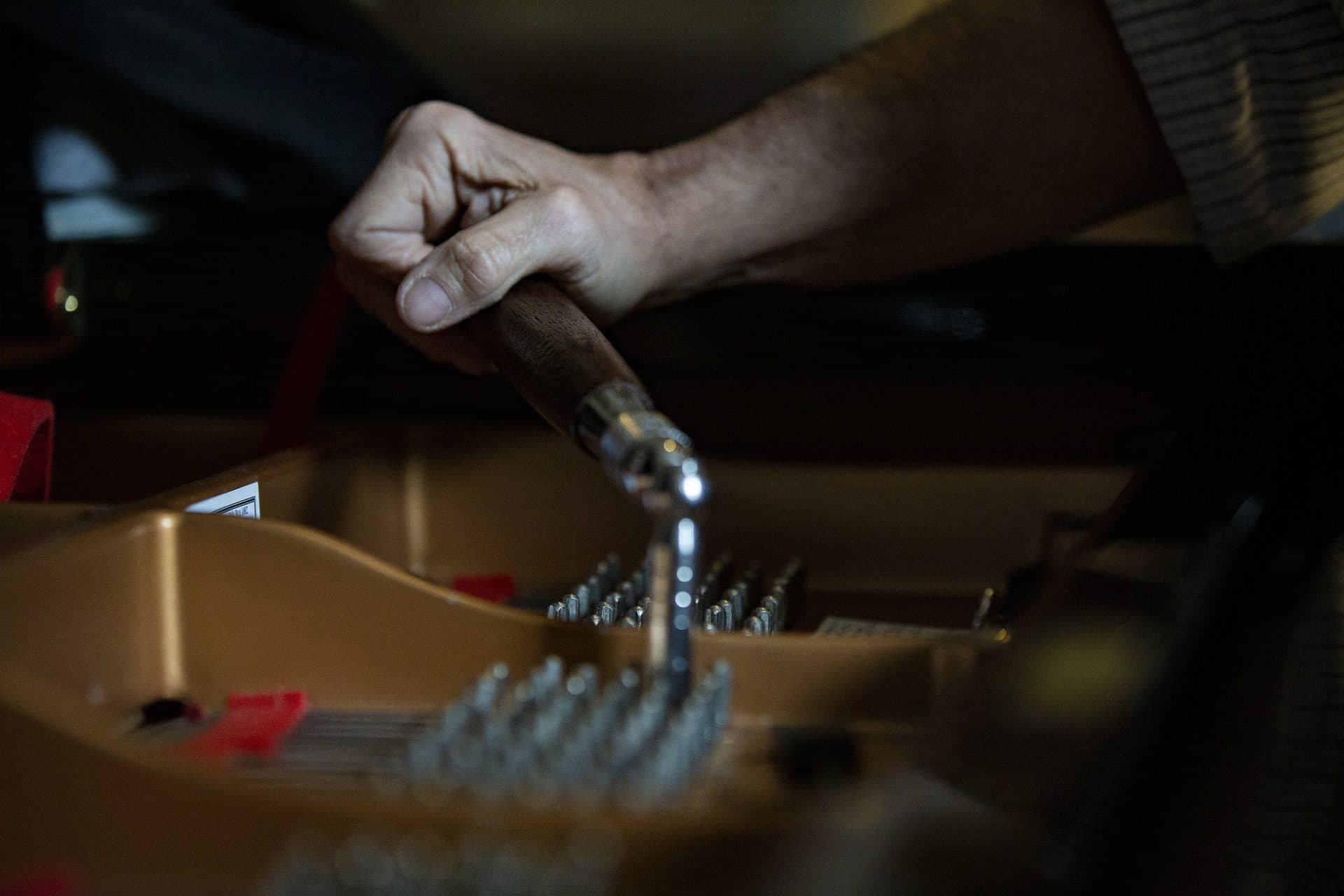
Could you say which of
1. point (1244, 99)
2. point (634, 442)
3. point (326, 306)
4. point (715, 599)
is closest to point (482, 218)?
point (326, 306)

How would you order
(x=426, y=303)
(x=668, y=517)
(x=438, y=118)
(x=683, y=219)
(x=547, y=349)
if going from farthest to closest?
1. (x=683, y=219)
2. (x=438, y=118)
3. (x=426, y=303)
4. (x=547, y=349)
5. (x=668, y=517)

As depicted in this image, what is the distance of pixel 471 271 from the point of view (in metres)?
0.68

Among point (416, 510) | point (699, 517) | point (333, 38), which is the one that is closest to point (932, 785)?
point (699, 517)

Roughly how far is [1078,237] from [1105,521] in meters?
0.53

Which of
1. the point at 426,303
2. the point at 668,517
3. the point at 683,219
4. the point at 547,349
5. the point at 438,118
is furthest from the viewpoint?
the point at 683,219

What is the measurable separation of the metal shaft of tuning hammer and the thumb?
6 cm

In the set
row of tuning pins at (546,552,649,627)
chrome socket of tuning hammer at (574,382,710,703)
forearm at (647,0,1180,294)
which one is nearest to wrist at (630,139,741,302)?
forearm at (647,0,1180,294)

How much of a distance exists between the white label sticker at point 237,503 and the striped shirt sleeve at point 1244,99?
2.06 ft

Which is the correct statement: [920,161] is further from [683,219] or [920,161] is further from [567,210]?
[567,210]

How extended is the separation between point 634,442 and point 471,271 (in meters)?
0.27

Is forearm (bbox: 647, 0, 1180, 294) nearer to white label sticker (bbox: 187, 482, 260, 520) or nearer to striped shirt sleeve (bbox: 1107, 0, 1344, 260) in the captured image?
striped shirt sleeve (bbox: 1107, 0, 1344, 260)

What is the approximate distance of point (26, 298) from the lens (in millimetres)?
967

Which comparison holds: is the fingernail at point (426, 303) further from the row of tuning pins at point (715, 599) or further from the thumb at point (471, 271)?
the row of tuning pins at point (715, 599)

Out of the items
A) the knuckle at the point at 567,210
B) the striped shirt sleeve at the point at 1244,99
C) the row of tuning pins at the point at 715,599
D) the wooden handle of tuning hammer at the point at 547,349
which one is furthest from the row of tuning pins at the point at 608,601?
the striped shirt sleeve at the point at 1244,99
